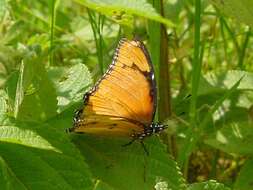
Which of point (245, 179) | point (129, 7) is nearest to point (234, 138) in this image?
point (245, 179)

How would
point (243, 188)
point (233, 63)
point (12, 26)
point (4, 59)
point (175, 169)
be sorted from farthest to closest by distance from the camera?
point (233, 63), point (12, 26), point (4, 59), point (243, 188), point (175, 169)

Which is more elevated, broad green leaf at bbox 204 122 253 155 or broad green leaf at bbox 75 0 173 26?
broad green leaf at bbox 75 0 173 26

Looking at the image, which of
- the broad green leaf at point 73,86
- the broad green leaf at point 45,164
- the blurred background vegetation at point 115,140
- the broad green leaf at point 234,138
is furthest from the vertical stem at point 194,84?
the broad green leaf at point 45,164

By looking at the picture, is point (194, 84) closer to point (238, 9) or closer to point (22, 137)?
point (238, 9)

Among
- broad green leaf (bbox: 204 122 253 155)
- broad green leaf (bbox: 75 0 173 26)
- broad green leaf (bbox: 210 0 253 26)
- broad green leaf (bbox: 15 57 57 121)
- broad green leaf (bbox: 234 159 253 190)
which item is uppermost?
broad green leaf (bbox: 210 0 253 26)

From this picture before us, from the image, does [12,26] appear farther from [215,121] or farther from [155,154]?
[155,154]

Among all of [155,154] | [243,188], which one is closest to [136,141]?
[155,154]

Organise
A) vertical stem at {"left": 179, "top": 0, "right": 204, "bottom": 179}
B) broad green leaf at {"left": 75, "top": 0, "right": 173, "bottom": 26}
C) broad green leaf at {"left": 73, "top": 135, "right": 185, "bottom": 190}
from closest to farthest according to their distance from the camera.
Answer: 1. broad green leaf at {"left": 75, "top": 0, "right": 173, "bottom": 26}
2. broad green leaf at {"left": 73, "top": 135, "right": 185, "bottom": 190}
3. vertical stem at {"left": 179, "top": 0, "right": 204, "bottom": 179}

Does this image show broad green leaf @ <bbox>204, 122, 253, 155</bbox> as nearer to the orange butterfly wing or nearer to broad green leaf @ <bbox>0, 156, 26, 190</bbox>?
the orange butterfly wing

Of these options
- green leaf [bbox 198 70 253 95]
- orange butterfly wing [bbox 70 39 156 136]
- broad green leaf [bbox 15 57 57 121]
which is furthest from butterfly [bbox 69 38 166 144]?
green leaf [bbox 198 70 253 95]
